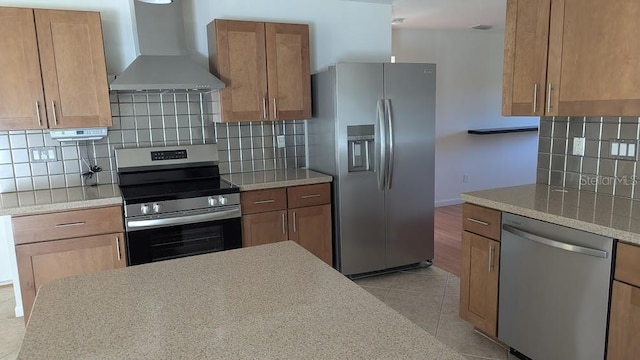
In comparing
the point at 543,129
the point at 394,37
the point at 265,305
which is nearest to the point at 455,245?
the point at 543,129

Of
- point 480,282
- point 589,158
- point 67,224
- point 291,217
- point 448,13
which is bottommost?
point 480,282

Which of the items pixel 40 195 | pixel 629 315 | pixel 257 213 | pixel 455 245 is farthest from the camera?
pixel 455 245

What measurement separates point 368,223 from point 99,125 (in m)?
2.13

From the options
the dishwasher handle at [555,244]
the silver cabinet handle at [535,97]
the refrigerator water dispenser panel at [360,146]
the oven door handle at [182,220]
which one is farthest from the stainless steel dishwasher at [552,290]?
the oven door handle at [182,220]

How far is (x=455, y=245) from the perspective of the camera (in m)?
4.47

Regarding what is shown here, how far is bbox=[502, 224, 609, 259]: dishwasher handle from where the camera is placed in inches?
73.7

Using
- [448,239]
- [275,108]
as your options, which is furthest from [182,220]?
[448,239]

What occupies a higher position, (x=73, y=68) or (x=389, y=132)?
(x=73, y=68)

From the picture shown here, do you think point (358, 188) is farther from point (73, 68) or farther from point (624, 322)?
point (73, 68)

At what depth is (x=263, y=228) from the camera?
327cm

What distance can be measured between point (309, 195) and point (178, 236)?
1022 mm

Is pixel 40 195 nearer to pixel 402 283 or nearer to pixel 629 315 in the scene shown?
pixel 402 283

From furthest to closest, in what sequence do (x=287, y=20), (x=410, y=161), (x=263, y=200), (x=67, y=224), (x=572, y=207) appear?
(x=287, y=20) → (x=410, y=161) → (x=263, y=200) → (x=67, y=224) → (x=572, y=207)

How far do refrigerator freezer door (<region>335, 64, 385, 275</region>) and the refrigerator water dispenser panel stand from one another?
3cm
